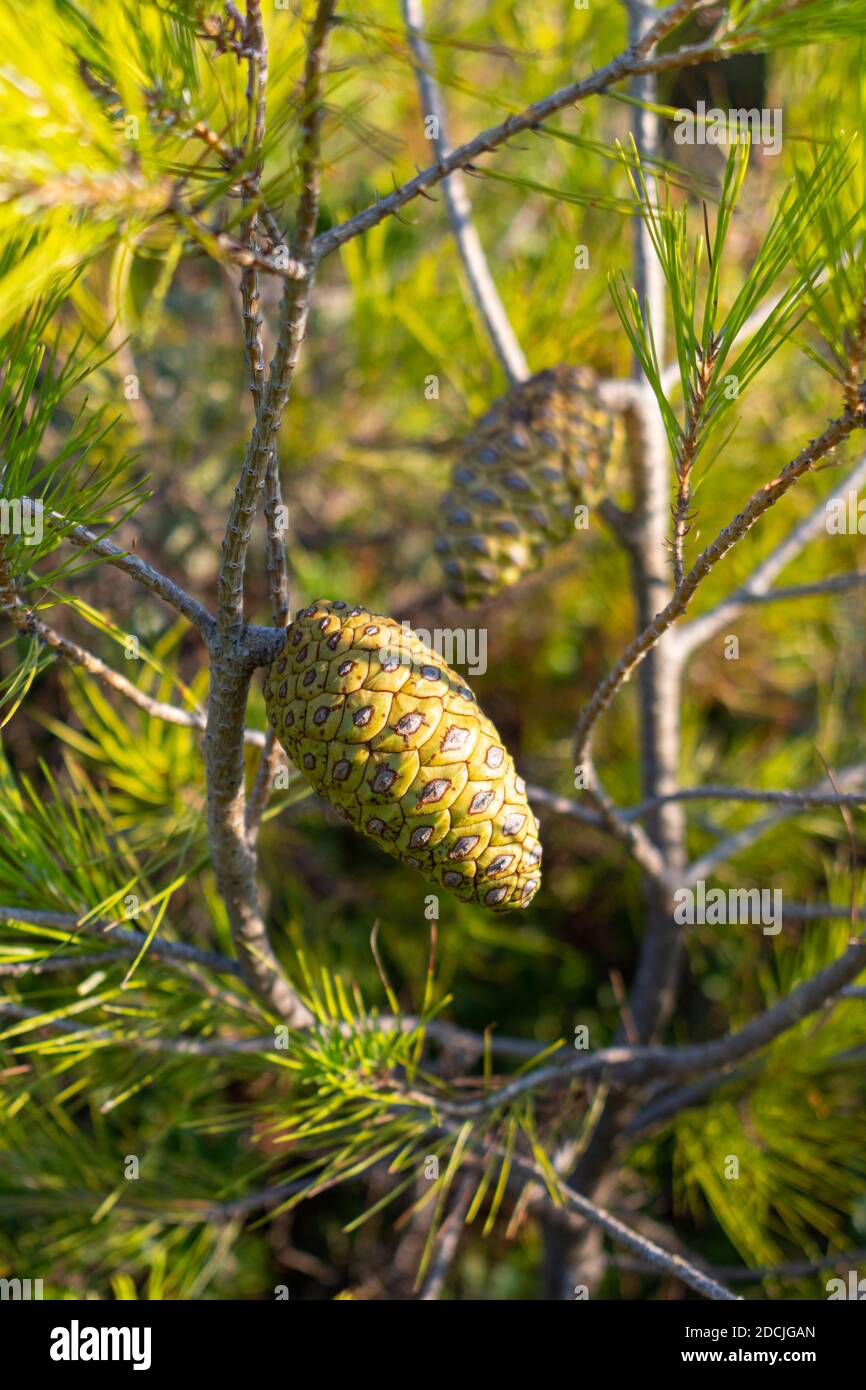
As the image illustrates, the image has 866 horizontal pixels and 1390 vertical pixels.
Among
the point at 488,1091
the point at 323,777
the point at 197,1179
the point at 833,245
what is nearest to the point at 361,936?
the point at 197,1179

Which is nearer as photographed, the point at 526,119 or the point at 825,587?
the point at 526,119

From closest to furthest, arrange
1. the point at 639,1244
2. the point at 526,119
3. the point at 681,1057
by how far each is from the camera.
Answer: the point at 526,119 → the point at 639,1244 → the point at 681,1057

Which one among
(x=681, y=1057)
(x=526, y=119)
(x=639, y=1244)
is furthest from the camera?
(x=681, y=1057)

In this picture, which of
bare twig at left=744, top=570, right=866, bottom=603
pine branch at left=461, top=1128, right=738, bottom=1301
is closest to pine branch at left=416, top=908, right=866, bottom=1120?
pine branch at left=461, top=1128, right=738, bottom=1301

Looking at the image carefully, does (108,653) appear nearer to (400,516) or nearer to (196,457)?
(196,457)

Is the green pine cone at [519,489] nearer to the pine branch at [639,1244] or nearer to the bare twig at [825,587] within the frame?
the bare twig at [825,587]

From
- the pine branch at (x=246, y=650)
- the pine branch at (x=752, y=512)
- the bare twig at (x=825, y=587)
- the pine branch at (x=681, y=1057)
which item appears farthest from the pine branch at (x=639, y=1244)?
the bare twig at (x=825, y=587)

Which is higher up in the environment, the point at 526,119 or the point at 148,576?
the point at 526,119

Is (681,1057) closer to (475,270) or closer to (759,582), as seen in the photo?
(759,582)

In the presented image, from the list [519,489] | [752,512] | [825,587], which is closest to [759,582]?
[825,587]
